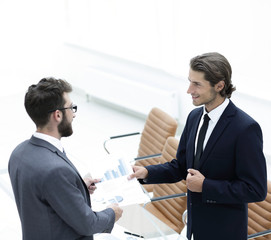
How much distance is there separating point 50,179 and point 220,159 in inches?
35.2

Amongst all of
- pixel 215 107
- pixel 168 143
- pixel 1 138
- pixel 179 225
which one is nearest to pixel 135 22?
pixel 1 138

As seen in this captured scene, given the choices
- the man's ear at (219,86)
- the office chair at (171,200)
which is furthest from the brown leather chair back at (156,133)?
the man's ear at (219,86)

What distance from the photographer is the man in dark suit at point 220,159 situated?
246 centimetres

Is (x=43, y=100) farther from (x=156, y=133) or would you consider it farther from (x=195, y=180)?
(x=156, y=133)

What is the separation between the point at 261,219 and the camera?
3178 mm

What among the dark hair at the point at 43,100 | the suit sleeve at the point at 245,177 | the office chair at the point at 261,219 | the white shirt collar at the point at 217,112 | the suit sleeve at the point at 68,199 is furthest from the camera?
the office chair at the point at 261,219

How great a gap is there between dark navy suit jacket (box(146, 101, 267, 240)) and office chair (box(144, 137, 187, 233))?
81 centimetres

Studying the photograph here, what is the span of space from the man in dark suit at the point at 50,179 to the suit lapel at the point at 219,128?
65 cm

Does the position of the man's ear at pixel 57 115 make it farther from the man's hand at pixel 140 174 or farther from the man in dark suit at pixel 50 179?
the man's hand at pixel 140 174

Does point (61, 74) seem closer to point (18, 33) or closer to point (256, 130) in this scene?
point (18, 33)

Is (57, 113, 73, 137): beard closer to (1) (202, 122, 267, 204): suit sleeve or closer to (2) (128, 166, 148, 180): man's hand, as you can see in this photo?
(2) (128, 166, 148, 180): man's hand

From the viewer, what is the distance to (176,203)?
3674 millimetres

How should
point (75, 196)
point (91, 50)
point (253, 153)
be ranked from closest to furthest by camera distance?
point (75, 196), point (253, 153), point (91, 50)

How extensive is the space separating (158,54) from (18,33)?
9.66 feet
